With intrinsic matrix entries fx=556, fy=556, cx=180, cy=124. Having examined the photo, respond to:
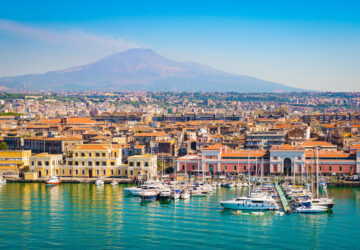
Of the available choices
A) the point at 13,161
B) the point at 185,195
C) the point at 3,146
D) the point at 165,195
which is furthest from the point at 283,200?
the point at 3,146

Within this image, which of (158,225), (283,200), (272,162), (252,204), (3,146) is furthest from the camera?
(3,146)

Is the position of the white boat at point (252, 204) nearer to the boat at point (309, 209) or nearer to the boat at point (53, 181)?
the boat at point (309, 209)

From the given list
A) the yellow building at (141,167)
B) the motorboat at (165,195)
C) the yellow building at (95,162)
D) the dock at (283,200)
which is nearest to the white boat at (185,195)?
the motorboat at (165,195)

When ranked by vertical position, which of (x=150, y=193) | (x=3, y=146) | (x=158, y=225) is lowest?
(x=158, y=225)

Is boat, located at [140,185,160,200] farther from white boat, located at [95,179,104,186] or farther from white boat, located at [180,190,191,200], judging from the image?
white boat, located at [95,179,104,186]

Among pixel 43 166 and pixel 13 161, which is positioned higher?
pixel 13 161

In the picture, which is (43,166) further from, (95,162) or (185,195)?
(185,195)

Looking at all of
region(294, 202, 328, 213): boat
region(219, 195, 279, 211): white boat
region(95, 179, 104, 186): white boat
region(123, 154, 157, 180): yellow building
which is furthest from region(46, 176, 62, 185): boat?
region(294, 202, 328, 213): boat
